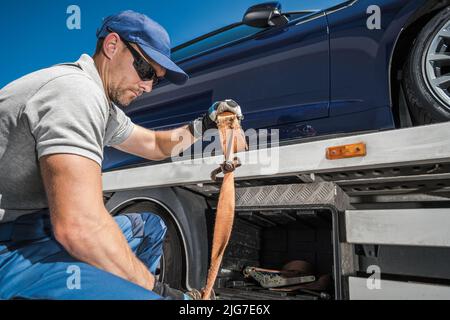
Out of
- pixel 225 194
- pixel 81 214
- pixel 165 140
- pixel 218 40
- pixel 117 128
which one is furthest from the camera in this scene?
pixel 218 40

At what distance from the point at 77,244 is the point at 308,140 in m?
0.84

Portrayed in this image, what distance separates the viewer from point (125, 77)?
133cm

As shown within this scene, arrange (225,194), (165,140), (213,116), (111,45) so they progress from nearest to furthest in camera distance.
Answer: (225,194)
(111,45)
(213,116)
(165,140)

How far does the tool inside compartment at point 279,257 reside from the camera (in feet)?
5.09

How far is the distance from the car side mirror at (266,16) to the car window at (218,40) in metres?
0.04

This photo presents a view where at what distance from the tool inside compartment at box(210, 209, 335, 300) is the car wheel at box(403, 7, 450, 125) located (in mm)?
551

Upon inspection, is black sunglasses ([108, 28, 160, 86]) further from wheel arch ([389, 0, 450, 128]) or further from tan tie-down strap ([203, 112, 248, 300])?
wheel arch ([389, 0, 450, 128])

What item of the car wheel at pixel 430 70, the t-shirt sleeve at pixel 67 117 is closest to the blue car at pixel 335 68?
the car wheel at pixel 430 70

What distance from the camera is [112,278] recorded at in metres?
0.95

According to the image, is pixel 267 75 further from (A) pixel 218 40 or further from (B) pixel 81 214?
(B) pixel 81 214

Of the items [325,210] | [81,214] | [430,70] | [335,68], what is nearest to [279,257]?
[325,210]

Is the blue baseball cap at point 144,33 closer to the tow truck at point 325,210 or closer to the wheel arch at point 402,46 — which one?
the tow truck at point 325,210

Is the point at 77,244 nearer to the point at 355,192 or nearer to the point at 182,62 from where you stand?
the point at 355,192

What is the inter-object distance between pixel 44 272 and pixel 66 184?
0.31 metres
